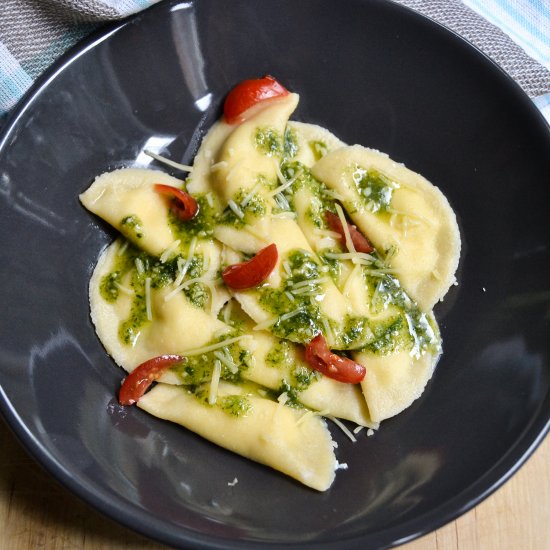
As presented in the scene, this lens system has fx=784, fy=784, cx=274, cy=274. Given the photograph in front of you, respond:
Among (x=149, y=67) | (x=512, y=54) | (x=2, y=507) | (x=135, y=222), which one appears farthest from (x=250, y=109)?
(x=2, y=507)

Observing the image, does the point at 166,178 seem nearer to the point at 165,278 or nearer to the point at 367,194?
the point at 165,278

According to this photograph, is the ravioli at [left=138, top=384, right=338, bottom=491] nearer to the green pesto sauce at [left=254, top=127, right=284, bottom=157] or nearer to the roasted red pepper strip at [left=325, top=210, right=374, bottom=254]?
the roasted red pepper strip at [left=325, top=210, right=374, bottom=254]

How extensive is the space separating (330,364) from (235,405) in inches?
21.2

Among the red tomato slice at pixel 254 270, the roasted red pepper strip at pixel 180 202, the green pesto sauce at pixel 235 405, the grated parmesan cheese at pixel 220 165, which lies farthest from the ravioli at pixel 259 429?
the grated parmesan cheese at pixel 220 165

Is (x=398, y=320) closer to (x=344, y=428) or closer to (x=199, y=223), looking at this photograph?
(x=344, y=428)

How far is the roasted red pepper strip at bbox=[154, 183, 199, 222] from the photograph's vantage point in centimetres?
438

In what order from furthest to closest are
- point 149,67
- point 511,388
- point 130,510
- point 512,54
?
point 512,54
point 149,67
point 511,388
point 130,510

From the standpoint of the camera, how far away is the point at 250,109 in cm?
468

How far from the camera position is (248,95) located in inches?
183

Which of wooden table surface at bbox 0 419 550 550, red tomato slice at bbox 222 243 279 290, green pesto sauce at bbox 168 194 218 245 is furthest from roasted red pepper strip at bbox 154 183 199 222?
wooden table surface at bbox 0 419 550 550

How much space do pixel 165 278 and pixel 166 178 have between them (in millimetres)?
661

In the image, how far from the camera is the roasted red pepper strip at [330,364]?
407 centimetres

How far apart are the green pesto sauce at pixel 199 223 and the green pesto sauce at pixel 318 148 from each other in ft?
2.43

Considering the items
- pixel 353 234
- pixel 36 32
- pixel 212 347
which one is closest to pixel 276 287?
pixel 212 347
